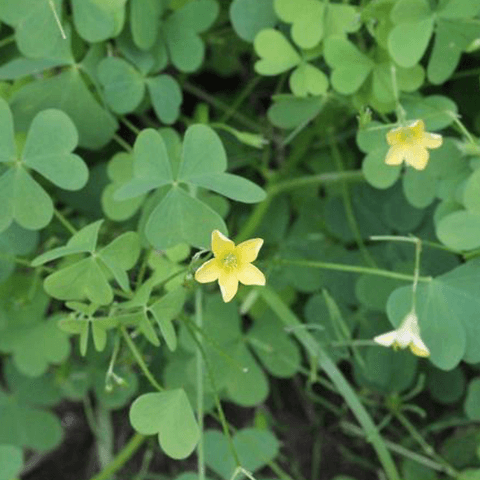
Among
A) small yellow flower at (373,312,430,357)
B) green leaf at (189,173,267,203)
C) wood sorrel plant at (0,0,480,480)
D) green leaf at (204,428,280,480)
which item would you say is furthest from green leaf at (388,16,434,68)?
green leaf at (204,428,280,480)

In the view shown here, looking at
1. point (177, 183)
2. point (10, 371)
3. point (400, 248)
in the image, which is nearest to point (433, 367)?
point (400, 248)

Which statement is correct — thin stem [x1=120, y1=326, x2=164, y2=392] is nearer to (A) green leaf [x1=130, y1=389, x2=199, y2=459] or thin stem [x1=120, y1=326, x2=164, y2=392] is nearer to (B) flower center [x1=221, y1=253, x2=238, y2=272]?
(A) green leaf [x1=130, y1=389, x2=199, y2=459]

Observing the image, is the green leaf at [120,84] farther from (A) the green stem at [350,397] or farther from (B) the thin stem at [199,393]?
(A) the green stem at [350,397]

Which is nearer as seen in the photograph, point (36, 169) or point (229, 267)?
point (229, 267)

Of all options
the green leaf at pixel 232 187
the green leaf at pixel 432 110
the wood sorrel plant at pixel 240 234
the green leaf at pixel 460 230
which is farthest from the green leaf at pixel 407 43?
the green leaf at pixel 232 187

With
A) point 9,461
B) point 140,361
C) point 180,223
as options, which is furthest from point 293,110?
point 9,461

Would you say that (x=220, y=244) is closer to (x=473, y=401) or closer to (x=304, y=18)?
(x=304, y=18)
